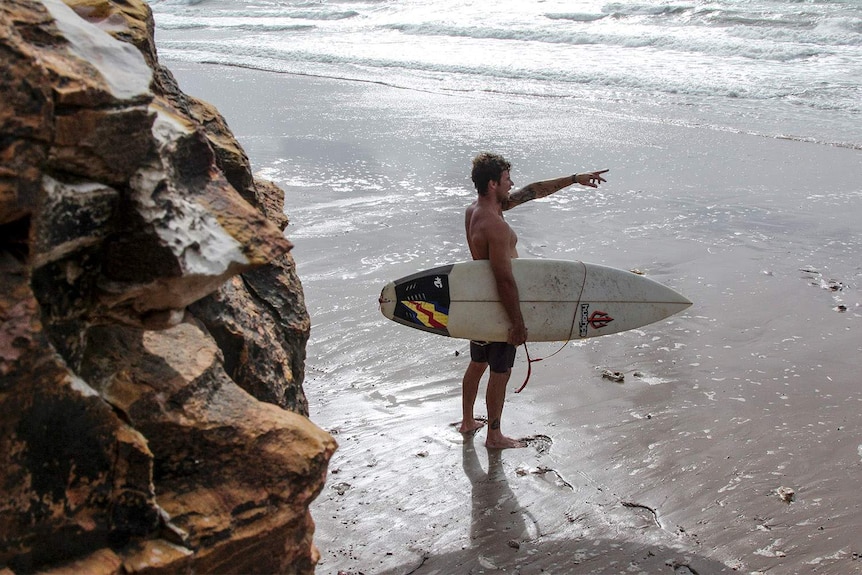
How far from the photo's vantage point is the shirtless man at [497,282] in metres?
5.24

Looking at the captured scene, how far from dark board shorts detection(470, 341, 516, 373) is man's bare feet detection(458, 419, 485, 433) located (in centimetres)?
34

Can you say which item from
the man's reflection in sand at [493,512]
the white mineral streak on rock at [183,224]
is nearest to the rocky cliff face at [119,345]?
the white mineral streak on rock at [183,224]

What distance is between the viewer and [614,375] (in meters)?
5.95

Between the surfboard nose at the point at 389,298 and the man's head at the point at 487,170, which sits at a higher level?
the man's head at the point at 487,170

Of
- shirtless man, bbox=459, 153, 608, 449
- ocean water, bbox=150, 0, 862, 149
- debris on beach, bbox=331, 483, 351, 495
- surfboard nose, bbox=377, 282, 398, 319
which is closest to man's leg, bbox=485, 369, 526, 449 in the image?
shirtless man, bbox=459, 153, 608, 449

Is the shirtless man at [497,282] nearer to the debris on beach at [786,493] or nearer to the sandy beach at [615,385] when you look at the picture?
the sandy beach at [615,385]

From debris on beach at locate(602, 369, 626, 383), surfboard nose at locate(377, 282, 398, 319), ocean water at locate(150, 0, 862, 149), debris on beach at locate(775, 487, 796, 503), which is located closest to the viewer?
debris on beach at locate(775, 487, 796, 503)

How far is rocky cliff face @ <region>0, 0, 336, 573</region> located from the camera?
2.35 metres

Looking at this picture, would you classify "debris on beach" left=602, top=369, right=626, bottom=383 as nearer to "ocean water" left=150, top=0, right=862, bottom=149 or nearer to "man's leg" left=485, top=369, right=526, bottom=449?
"man's leg" left=485, top=369, right=526, bottom=449

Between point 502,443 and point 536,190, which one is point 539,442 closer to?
point 502,443

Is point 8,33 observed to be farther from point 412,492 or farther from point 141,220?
point 412,492

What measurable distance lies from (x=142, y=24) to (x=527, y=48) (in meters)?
21.0

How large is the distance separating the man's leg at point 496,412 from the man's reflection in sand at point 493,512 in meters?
0.05

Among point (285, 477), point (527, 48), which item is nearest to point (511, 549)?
point (285, 477)
